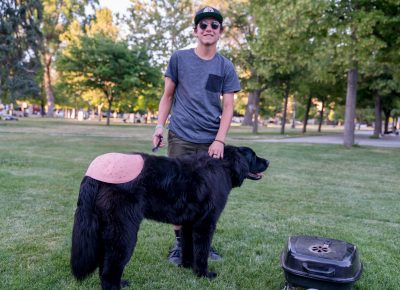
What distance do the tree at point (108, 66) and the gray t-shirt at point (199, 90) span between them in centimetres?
3134

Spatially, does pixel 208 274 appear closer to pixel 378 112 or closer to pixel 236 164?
pixel 236 164

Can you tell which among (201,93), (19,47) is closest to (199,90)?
(201,93)

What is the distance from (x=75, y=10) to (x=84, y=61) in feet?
63.9

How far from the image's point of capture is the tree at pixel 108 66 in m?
34.6

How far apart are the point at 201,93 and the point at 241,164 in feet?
2.72

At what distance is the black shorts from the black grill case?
4.38 feet

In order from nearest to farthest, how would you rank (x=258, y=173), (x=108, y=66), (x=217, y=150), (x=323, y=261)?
(x=323, y=261)
(x=217, y=150)
(x=258, y=173)
(x=108, y=66)

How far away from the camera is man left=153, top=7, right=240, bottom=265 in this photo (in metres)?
3.73

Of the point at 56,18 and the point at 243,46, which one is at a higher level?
the point at 56,18

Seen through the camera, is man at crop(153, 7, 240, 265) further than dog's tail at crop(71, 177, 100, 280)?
Yes

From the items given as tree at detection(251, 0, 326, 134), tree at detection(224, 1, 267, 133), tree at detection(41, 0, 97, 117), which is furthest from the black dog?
tree at detection(41, 0, 97, 117)

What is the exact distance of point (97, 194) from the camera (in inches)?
116

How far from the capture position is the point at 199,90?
3.83 meters

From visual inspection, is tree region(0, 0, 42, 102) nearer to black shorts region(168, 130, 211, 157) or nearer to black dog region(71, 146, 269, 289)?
black shorts region(168, 130, 211, 157)
